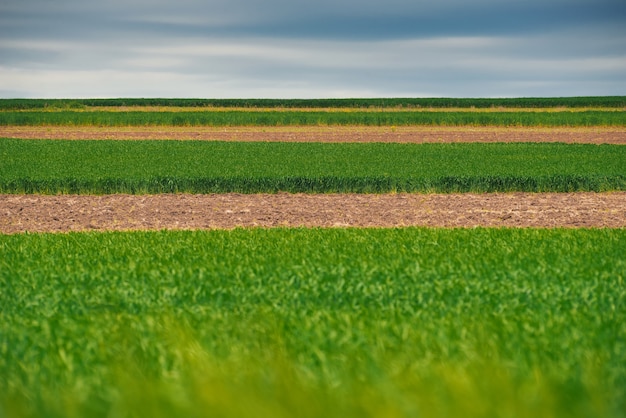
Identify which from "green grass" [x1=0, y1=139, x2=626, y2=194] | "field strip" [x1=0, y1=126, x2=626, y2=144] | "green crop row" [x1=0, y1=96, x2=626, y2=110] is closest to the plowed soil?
"green grass" [x1=0, y1=139, x2=626, y2=194]

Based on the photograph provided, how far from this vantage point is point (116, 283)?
33.0 feet

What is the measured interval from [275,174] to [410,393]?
2317 cm

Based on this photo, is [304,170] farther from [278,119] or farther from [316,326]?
[278,119]

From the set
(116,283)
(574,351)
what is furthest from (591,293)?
(116,283)

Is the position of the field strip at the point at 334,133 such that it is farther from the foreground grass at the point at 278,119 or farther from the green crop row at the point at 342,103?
the green crop row at the point at 342,103

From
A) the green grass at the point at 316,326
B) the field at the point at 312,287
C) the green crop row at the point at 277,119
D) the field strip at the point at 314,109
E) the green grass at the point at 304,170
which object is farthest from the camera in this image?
the field strip at the point at 314,109

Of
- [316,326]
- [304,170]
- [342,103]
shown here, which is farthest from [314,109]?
[316,326]

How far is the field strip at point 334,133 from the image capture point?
2109 inches

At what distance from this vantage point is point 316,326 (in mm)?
7395

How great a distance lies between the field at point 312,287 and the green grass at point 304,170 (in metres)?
0.10

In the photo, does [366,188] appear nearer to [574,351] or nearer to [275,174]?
[275,174]

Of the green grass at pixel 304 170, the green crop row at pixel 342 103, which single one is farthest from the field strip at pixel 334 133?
the green crop row at pixel 342 103

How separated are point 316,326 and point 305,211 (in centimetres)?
1507

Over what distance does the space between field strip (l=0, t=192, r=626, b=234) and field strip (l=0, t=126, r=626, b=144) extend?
2745cm
